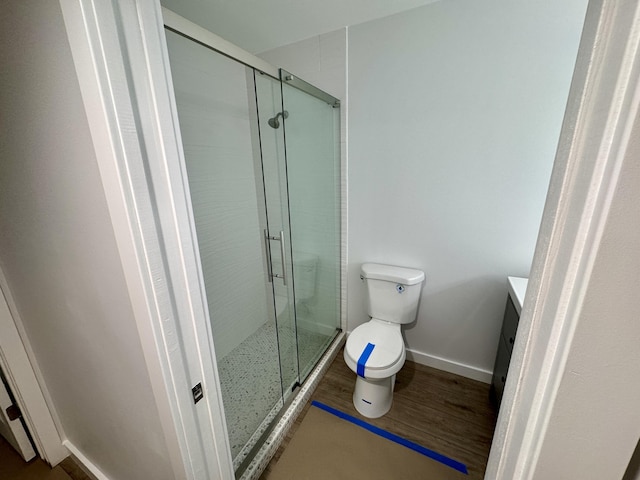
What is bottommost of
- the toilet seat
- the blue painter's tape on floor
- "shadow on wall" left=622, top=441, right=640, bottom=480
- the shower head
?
the blue painter's tape on floor

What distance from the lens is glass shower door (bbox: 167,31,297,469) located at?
1315 mm

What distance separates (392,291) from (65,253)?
1618 millimetres

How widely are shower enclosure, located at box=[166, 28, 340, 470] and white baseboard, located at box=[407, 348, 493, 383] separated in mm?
702

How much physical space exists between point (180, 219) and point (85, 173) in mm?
233

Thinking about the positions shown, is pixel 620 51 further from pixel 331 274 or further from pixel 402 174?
pixel 331 274

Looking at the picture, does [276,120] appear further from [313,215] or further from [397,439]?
[397,439]

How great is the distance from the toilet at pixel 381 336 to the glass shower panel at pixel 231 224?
0.56 metres

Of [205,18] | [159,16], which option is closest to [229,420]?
[159,16]

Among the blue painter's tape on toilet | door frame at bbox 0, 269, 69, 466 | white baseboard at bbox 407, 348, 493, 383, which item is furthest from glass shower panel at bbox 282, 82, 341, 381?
door frame at bbox 0, 269, 69, 466

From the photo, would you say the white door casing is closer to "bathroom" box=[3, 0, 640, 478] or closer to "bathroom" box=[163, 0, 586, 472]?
"bathroom" box=[3, 0, 640, 478]

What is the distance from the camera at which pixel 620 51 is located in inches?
10.8

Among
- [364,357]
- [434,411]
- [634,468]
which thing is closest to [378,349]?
[364,357]

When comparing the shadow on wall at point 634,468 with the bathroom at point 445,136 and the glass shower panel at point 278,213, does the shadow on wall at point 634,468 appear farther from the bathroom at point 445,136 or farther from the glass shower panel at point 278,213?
the glass shower panel at point 278,213

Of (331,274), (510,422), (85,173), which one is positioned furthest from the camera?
(331,274)
